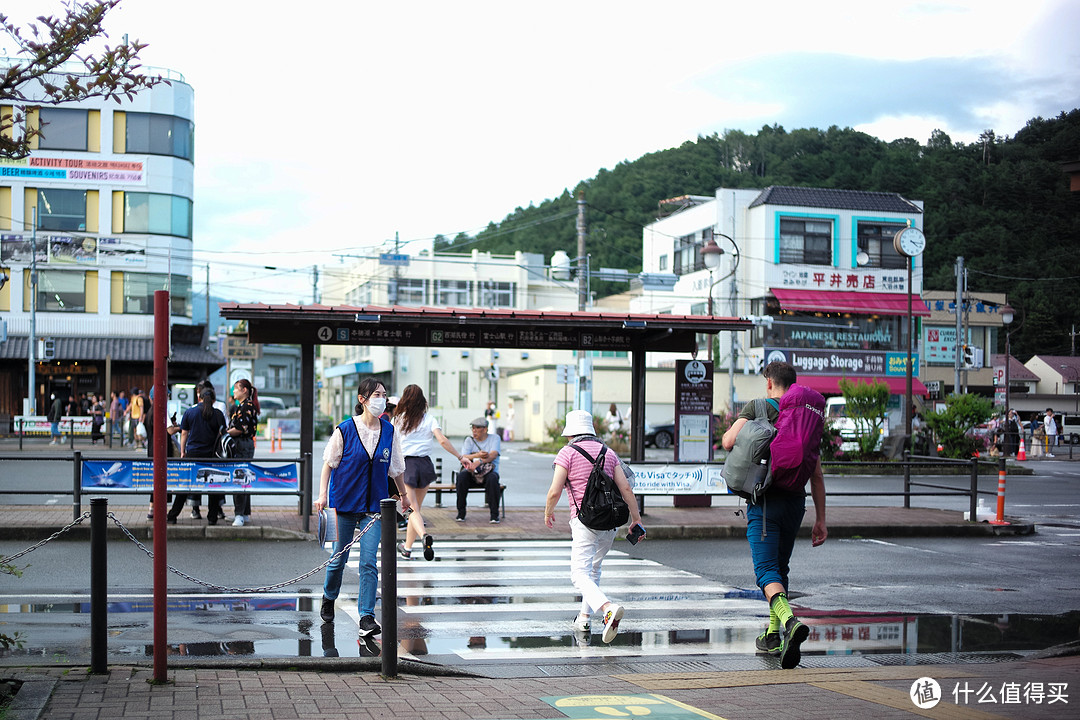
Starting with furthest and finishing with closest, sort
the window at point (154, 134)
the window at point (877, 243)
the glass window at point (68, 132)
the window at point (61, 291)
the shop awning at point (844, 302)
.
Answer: the window at point (877, 243) → the shop awning at point (844, 302) → the window at point (154, 134) → the window at point (61, 291) → the glass window at point (68, 132)

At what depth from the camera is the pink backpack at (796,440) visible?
23.2 feet

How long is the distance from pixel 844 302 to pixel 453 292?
27057mm

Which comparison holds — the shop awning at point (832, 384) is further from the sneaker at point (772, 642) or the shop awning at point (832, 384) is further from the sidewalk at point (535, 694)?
the sidewalk at point (535, 694)

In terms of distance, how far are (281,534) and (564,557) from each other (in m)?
4.02

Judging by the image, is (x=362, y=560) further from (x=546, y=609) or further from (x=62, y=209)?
(x=62, y=209)

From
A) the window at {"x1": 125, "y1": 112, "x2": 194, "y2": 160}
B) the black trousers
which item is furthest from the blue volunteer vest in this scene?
the window at {"x1": 125, "y1": 112, "x2": 194, "y2": 160}

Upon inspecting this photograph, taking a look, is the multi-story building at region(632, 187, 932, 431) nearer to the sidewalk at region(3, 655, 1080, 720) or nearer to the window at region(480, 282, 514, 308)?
the window at region(480, 282, 514, 308)

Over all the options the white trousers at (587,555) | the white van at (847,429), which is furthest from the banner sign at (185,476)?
the white van at (847,429)

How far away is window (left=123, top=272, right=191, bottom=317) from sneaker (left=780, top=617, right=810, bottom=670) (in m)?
46.8

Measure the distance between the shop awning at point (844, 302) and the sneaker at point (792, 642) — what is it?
4562cm

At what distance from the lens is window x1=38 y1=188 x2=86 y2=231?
4897 cm

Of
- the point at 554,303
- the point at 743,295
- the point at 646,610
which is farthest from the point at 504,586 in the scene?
the point at 554,303

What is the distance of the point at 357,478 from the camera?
801 centimetres

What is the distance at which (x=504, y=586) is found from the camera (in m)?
10.4
